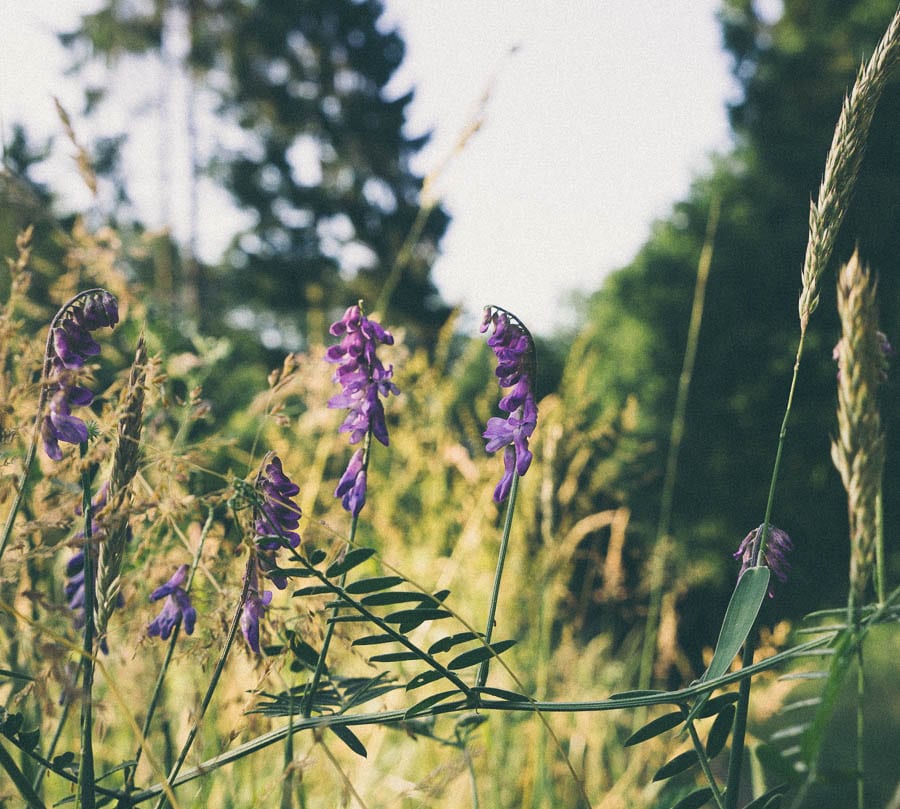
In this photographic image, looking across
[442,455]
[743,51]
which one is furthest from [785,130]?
[442,455]

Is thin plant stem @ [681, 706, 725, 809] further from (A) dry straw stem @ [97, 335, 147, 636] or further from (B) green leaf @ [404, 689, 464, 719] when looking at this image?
(A) dry straw stem @ [97, 335, 147, 636]

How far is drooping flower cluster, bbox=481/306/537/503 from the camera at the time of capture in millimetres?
709

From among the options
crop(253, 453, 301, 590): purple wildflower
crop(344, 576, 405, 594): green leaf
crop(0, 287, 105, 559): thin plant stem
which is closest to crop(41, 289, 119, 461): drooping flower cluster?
crop(0, 287, 105, 559): thin plant stem

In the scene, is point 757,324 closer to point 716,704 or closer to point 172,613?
point 716,704

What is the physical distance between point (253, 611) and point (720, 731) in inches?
17.6

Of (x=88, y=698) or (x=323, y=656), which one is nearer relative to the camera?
(x=88, y=698)

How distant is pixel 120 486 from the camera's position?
1.99 feet

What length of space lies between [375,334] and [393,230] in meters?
16.5

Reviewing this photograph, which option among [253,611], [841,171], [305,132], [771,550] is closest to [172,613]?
[253,611]

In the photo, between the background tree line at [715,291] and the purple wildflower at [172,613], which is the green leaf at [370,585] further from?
the background tree line at [715,291]

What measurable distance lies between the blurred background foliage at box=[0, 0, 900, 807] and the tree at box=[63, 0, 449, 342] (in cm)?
6

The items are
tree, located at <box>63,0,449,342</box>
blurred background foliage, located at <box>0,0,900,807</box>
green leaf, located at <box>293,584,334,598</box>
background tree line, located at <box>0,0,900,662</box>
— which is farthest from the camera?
tree, located at <box>63,0,449,342</box>

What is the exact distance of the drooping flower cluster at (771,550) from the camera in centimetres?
69

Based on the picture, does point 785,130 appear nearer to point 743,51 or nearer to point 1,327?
point 743,51
